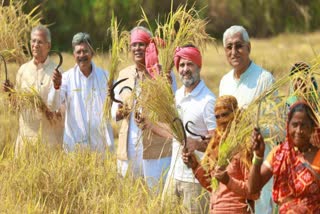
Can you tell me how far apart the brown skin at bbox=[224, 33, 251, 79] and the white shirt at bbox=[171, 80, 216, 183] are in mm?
247

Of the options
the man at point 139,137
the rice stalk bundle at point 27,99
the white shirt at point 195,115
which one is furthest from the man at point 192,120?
Answer: the rice stalk bundle at point 27,99

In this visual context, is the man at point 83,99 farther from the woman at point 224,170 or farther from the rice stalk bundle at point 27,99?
the woman at point 224,170

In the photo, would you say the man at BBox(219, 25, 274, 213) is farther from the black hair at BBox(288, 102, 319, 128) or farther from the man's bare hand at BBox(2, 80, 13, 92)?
the man's bare hand at BBox(2, 80, 13, 92)

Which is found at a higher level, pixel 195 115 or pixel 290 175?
pixel 195 115

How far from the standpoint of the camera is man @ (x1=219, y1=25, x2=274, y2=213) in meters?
7.57

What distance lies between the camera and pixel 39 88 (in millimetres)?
9422

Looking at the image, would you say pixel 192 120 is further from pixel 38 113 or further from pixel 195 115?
pixel 38 113

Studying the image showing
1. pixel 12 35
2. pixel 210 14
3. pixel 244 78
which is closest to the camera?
pixel 244 78

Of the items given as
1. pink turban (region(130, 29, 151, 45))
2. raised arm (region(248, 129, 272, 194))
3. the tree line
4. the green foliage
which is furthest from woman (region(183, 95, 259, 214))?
the green foliage

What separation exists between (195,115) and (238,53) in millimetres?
486

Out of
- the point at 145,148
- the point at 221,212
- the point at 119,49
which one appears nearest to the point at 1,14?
the point at 119,49

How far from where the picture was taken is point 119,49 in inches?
346

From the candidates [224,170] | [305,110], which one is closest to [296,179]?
[305,110]

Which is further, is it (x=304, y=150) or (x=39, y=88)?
(x=39, y=88)
